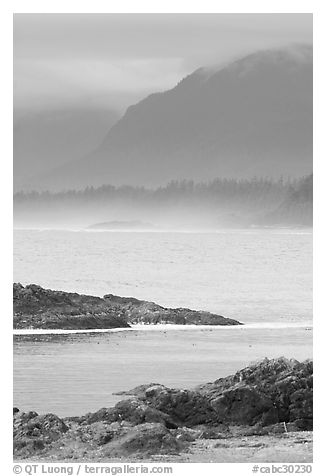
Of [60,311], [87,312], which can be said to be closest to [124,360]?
[87,312]

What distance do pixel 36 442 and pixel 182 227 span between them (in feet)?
13.0

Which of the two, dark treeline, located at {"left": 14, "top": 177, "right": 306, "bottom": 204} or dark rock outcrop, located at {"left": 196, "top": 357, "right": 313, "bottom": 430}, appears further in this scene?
dark treeline, located at {"left": 14, "top": 177, "right": 306, "bottom": 204}

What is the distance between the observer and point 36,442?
34.2 ft

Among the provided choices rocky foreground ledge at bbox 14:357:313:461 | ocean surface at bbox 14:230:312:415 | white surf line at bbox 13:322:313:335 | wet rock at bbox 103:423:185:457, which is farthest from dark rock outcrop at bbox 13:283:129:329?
wet rock at bbox 103:423:185:457

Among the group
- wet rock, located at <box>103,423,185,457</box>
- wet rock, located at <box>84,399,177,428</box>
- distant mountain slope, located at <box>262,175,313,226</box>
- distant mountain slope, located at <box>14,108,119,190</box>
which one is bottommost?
wet rock, located at <box>103,423,185,457</box>

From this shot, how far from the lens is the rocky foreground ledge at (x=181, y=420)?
400 inches

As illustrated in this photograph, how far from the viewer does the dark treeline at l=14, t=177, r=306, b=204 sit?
1371 centimetres

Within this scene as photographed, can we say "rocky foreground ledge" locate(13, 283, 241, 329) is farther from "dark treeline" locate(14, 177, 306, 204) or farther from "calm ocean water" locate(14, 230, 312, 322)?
"dark treeline" locate(14, 177, 306, 204)

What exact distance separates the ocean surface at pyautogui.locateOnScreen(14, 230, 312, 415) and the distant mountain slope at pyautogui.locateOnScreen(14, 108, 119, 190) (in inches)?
30.5

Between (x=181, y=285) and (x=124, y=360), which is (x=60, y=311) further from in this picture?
(x=124, y=360)

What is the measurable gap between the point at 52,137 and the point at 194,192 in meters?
1.91

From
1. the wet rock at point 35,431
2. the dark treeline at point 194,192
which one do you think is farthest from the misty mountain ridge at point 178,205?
the wet rock at point 35,431

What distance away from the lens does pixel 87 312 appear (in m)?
14.2
